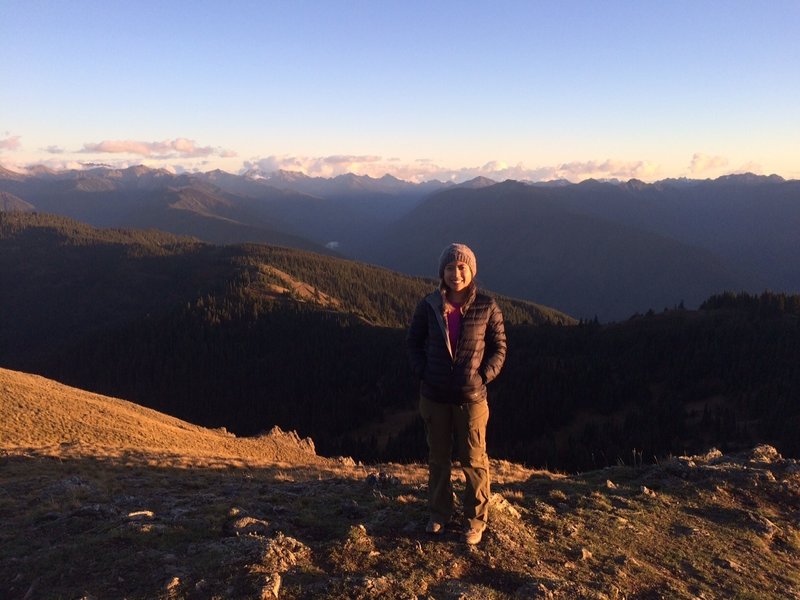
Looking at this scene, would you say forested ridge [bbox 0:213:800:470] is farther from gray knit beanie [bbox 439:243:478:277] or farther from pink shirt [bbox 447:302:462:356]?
gray knit beanie [bbox 439:243:478:277]

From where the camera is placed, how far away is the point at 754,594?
24.8ft

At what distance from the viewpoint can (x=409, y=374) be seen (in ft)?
308

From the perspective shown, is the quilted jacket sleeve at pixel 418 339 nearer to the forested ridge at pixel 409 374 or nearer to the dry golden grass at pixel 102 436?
the dry golden grass at pixel 102 436

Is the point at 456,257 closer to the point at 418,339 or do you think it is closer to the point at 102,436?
the point at 418,339

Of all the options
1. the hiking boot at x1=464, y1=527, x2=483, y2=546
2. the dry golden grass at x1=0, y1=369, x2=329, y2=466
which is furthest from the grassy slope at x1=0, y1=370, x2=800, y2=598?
the dry golden grass at x1=0, y1=369, x2=329, y2=466

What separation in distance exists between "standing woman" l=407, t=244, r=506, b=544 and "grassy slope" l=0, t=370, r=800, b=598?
2.38 ft

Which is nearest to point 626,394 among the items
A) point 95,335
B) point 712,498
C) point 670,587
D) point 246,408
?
point 246,408

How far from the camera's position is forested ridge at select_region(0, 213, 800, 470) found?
63.4 m

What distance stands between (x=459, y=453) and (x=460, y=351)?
64.0 inches

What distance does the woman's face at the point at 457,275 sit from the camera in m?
7.32

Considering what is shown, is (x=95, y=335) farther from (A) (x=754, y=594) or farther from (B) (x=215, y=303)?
(A) (x=754, y=594)

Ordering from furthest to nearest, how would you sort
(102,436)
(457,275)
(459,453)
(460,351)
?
(102,436) → (459,453) → (460,351) → (457,275)

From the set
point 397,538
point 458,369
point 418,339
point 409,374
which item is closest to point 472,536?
point 397,538

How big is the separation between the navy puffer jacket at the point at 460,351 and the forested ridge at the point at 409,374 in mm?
37694
